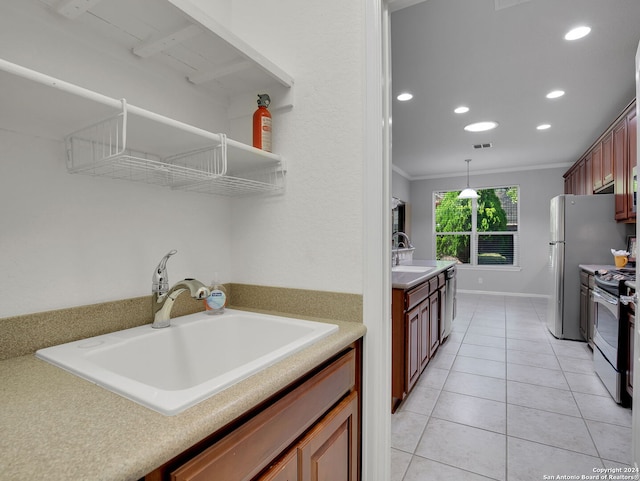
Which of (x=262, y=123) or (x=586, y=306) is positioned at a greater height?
(x=262, y=123)

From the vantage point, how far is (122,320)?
108 cm

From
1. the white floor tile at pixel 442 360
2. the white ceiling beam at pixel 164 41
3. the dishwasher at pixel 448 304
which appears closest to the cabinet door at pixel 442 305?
the dishwasher at pixel 448 304

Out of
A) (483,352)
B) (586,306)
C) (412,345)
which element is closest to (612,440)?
(412,345)

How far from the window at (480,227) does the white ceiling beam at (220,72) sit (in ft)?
20.2

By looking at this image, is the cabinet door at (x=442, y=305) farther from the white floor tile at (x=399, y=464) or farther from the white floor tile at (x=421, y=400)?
the white floor tile at (x=399, y=464)

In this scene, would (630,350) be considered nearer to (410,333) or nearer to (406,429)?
(410,333)

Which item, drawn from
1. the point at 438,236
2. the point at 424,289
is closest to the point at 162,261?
the point at 424,289

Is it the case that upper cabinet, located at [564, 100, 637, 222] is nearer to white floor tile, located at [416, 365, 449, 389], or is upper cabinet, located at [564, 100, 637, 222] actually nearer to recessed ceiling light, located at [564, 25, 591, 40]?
recessed ceiling light, located at [564, 25, 591, 40]

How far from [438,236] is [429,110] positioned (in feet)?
13.0

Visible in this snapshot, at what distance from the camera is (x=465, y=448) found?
1.77 meters

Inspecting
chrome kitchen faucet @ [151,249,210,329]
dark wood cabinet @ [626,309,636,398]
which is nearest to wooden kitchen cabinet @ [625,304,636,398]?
dark wood cabinet @ [626,309,636,398]

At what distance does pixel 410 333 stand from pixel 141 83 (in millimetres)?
1928

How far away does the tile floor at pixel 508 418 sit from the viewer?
5.38ft

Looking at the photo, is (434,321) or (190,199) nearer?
(190,199)
